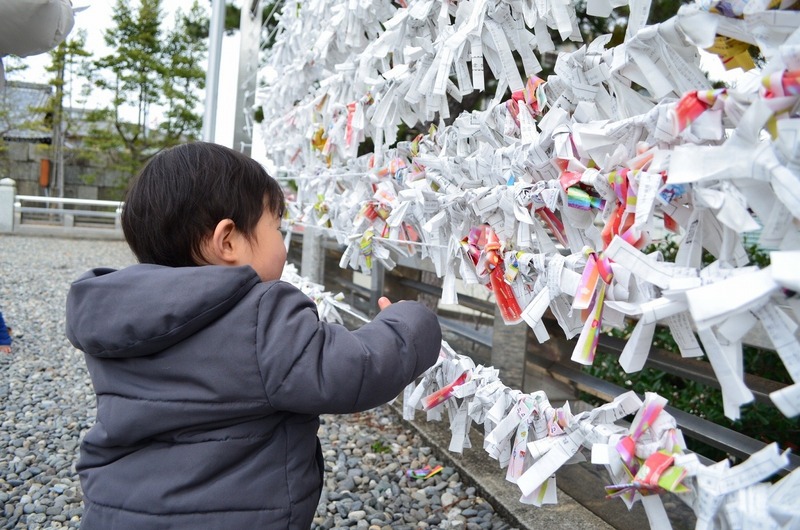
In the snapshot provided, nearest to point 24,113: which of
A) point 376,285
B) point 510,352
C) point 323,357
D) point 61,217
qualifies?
point 61,217

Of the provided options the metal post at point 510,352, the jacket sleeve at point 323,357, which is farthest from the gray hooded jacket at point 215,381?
the metal post at point 510,352

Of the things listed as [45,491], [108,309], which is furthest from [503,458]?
[45,491]

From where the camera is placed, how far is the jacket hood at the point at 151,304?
1021 millimetres

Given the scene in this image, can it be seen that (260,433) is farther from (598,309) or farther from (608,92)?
(608,92)

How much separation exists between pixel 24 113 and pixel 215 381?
2308cm

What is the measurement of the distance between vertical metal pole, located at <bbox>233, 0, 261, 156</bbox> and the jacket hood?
326cm

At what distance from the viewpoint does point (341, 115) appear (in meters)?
2.34

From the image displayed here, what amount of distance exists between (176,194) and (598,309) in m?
0.71

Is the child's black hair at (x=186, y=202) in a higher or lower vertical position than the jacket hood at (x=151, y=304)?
higher

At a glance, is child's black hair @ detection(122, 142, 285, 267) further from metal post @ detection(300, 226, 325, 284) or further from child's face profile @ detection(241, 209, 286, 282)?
metal post @ detection(300, 226, 325, 284)

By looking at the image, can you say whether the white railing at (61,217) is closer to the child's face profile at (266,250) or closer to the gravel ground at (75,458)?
the gravel ground at (75,458)

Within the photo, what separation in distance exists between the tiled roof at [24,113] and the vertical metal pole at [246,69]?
58.0ft

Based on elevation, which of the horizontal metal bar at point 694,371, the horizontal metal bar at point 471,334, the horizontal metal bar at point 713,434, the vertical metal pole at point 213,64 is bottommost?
the horizontal metal bar at point 471,334

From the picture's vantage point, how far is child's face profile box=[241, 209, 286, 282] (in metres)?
1.18
